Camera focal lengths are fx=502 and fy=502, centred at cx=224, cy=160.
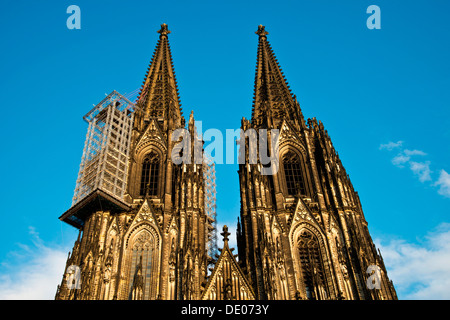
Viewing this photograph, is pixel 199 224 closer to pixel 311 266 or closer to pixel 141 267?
pixel 141 267

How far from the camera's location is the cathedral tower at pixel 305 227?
99.7 ft

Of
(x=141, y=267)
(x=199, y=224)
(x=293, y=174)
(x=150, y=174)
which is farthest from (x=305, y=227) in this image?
(x=150, y=174)

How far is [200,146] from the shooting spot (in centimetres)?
4025

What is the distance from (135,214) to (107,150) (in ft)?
18.3

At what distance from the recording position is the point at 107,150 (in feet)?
120

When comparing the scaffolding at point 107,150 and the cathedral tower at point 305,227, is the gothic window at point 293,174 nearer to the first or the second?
the cathedral tower at point 305,227

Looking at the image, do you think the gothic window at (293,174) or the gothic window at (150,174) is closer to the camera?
the gothic window at (293,174)

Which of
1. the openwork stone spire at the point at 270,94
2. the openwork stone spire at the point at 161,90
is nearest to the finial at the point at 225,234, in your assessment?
the openwork stone spire at the point at 270,94

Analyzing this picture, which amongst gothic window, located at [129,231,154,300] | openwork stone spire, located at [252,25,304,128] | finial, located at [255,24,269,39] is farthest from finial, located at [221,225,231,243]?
finial, located at [255,24,269,39]

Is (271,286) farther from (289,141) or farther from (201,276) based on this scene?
(289,141)

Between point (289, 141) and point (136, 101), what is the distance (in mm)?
16301

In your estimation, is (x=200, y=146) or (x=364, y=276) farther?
(x=200, y=146)

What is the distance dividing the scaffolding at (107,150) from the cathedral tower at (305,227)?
29.9 ft
